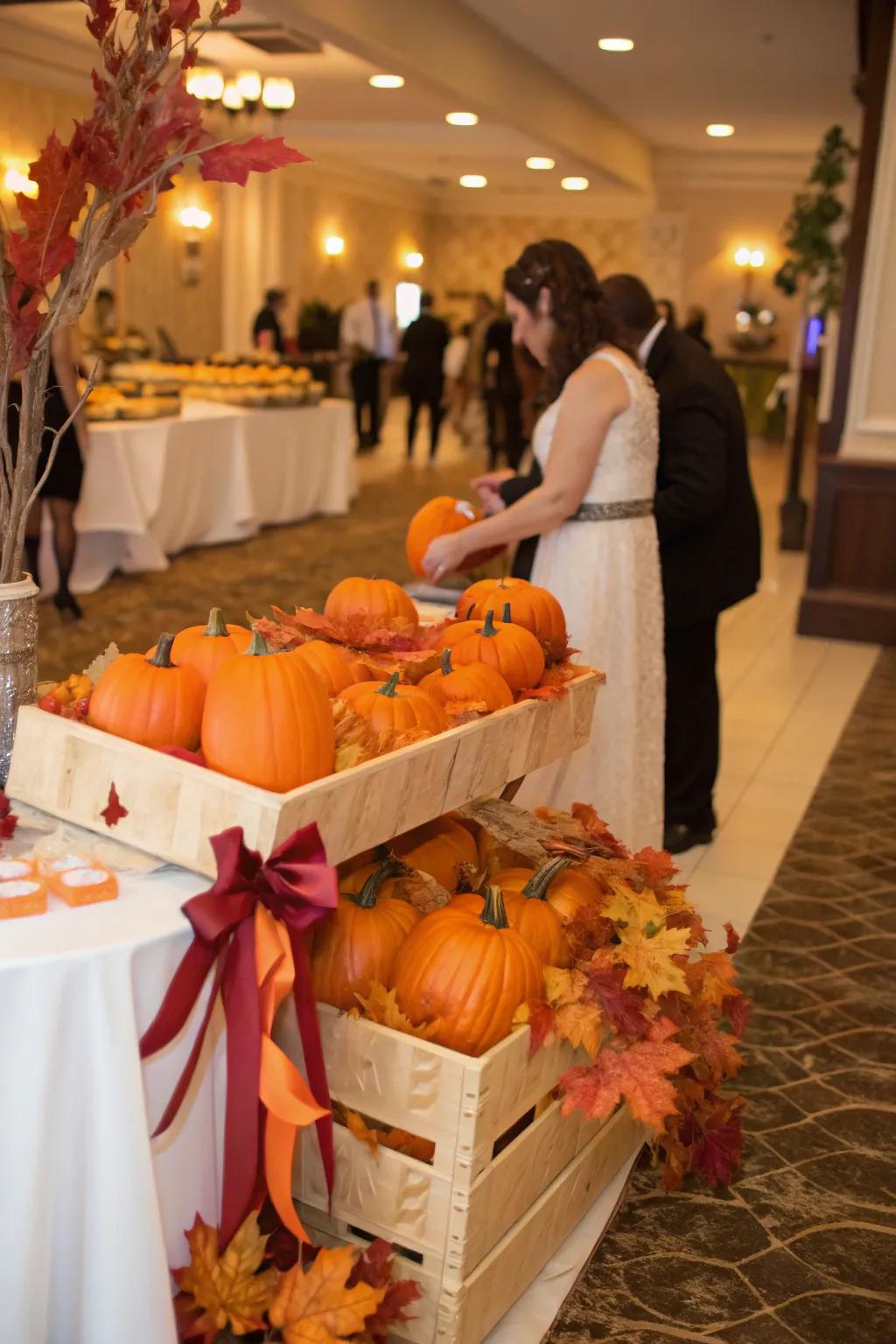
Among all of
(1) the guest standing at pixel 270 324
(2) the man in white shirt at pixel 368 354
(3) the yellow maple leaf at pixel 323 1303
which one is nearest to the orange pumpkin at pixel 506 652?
(3) the yellow maple leaf at pixel 323 1303

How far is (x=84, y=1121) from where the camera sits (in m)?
1.49

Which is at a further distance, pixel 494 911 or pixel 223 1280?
pixel 494 911

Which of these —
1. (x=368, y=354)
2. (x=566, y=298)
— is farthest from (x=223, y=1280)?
(x=368, y=354)

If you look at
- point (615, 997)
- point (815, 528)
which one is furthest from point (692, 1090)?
point (815, 528)

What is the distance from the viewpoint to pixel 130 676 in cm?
172

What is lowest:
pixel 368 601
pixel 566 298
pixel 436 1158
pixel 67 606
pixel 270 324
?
pixel 67 606

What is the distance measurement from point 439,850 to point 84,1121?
849 millimetres

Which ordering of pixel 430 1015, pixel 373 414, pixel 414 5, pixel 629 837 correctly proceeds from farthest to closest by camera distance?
1. pixel 373 414
2. pixel 414 5
3. pixel 629 837
4. pixel 430 1015

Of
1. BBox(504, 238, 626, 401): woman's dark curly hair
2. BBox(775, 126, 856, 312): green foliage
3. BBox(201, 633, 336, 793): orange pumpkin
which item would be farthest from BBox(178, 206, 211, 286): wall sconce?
BBox(201, 633, 336, 793): orange pumpkin

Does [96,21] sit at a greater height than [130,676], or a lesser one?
greater

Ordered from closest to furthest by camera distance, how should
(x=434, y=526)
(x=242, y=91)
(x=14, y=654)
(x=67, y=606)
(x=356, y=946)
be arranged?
(x=14, y=654), (x=356, y=946), (x=434, y=526), (x=67, y=606), (x=242, y=91)

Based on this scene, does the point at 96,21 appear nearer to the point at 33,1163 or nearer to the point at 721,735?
the point at 33,1163

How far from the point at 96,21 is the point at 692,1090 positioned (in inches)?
74.4

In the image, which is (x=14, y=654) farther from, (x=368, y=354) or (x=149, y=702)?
(x=368, y=354)
